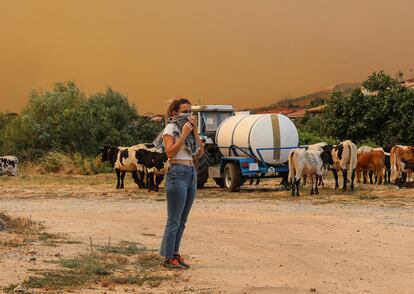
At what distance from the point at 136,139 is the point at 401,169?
29.5m

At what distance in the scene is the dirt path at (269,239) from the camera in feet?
30.2

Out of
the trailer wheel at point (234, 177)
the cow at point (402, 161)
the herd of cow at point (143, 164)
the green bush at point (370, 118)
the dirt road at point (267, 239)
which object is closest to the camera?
the dirt road at point (267, 239)

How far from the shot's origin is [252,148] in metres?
26.1

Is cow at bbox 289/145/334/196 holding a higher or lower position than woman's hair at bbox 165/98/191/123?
lower

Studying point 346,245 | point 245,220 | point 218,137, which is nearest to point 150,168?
point 218,137

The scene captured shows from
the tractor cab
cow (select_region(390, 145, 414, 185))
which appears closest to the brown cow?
cow (select_region(390, 145, 414, 185))

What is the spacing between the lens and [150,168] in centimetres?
2717

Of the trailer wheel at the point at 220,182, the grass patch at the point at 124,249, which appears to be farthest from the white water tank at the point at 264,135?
the grass patch at the point at 124,249

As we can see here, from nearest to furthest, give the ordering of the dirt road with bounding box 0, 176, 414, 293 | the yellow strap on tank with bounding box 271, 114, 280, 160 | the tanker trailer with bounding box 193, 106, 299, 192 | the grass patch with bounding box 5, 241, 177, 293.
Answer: the grass patch with bounding box 5, 241, 177, 293, the dirt road with bounding box 0, 176, 414, 293, the tanker trailer with bounding box 193, 106, 299, 192, the yellow strap on tank with bounding box 271, 114, 280, 160

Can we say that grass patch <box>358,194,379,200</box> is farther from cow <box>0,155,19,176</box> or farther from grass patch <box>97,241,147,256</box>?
cow <box>0,155,19,176</box>

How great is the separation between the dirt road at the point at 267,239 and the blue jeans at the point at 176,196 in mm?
501

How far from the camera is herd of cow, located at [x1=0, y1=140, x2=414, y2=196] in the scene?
2456 centimetres

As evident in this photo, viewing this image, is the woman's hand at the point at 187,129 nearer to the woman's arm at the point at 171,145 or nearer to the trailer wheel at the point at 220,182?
the woman's arm at the point at 171,145

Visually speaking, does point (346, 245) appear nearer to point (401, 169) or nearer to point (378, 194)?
point (378, 194)
